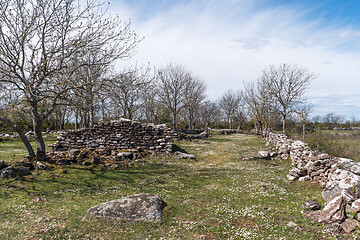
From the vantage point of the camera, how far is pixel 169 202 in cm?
888

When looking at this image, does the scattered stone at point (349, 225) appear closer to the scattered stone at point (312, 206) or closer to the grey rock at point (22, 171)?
the scattered stone at point (312, 206)

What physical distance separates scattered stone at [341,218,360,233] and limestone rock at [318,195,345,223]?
0.56ft

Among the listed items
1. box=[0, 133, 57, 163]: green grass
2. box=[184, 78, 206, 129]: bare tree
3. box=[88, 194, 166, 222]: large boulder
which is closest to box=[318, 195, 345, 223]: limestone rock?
box=[88, 194, 166, 222]: large boulder

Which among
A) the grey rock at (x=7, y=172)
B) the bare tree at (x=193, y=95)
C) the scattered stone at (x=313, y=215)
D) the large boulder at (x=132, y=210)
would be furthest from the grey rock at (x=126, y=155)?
the bare tree at (x=193, y=95)

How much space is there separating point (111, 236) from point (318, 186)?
9619 mm

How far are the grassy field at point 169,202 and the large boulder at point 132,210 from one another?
26cm

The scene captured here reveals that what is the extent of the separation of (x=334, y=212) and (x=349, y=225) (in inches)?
22.8

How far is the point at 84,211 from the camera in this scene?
7699 mm

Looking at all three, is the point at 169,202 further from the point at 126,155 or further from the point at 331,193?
the point at 126,155

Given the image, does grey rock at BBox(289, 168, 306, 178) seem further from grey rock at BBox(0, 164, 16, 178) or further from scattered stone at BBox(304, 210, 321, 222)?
grey rock at BBox(0, 164, 16, 178)

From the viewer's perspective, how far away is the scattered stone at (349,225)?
19.2ft

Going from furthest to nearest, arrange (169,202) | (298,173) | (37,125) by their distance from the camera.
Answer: (37,125)
(298,173)
(169,202)

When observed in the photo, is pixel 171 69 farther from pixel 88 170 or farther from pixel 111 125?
pixel 88 170

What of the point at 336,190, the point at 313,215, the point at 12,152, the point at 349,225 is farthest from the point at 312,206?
the point at 12,152
